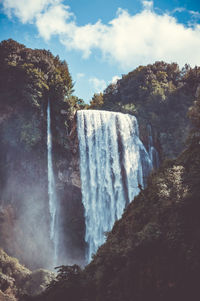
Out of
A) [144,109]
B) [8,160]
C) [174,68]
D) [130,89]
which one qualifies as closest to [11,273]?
[8,160]

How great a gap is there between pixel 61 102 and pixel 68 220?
39.7 ft

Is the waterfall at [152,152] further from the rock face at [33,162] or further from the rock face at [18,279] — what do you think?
the rock face at [18,279]

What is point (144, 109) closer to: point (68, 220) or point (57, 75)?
point (57, 75)

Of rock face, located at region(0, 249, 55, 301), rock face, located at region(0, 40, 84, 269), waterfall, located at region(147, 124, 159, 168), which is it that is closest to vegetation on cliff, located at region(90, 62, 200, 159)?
waterfall, located at region(147, 124, 159, 168)

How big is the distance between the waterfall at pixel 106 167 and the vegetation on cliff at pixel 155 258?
15.3 m

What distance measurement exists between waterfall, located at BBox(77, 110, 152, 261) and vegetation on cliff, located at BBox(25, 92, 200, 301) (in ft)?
50.1

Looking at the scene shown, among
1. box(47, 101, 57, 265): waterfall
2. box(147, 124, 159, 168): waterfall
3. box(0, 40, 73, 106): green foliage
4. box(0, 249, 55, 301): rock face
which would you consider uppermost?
box(0, 40, 73, 106): green foliage

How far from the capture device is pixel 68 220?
76.5ft

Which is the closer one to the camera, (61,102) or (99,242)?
(99,242)

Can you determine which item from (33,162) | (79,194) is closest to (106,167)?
(79,194)

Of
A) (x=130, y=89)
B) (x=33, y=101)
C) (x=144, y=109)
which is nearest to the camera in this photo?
(x=33, y=101)

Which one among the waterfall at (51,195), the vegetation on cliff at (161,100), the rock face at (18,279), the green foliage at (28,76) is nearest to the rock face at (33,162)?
the green foliage at (28,76)

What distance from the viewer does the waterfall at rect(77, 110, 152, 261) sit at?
23438mm

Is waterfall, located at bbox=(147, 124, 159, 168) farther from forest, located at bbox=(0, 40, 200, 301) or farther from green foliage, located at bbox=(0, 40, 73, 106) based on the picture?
green foliage, located at bbox=(0, 40, 73, 106)
